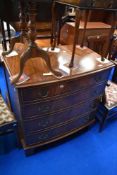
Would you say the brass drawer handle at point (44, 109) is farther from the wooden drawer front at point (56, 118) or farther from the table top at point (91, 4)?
the table top at point (91, 4)

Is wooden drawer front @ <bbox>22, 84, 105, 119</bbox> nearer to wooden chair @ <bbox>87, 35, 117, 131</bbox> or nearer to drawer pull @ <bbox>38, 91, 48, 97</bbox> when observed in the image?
drawer pull @ <bbox>38, 91, 48, 97</bbox>

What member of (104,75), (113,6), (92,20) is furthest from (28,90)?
(92,20)

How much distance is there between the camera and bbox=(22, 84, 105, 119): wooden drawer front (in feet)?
3.89

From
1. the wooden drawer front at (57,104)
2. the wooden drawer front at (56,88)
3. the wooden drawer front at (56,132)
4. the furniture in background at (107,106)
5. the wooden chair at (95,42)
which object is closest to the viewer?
the wooden drawer front at (56,88)

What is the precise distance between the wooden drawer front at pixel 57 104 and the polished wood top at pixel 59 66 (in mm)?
198

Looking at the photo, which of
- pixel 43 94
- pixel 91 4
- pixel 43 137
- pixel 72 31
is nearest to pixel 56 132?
pixel 43 137

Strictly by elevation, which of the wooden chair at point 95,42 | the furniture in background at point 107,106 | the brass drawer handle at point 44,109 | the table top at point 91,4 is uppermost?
the table top at point 91,4

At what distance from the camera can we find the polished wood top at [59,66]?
1115 millimetres

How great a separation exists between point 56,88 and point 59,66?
8.6 inches

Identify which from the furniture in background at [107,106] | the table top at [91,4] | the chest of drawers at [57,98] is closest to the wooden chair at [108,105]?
the furniture in background at [107,106]

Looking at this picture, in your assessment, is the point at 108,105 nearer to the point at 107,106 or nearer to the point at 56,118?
the point at 107,106

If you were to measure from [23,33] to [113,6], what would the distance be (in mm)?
786

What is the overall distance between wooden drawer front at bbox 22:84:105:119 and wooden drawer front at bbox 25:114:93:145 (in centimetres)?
27

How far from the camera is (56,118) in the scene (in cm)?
139
